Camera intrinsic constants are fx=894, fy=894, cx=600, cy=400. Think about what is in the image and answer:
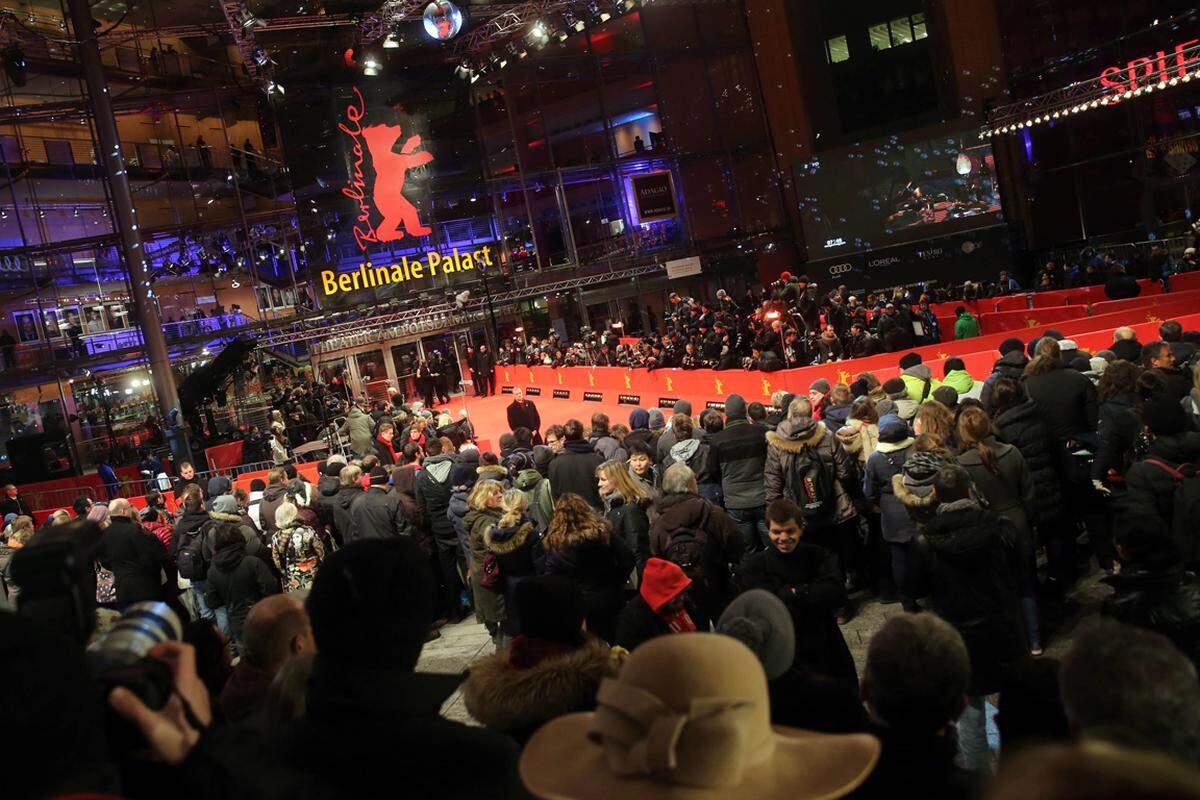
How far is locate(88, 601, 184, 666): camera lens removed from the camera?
5.18ft

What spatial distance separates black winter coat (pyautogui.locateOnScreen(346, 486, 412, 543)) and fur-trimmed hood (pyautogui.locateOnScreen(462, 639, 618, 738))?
4.86 metres

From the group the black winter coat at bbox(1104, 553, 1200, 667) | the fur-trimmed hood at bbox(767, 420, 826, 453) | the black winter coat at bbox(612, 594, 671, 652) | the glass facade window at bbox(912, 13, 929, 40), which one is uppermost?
the glass facade window at bbox(912, 13, 929, 40)

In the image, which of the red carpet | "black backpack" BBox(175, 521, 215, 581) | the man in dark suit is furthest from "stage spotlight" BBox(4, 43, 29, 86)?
"black backpack" BBox(175, 521, 215, 581)

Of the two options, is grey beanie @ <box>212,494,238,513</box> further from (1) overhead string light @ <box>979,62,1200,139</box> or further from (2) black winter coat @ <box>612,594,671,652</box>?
(1) overhead string light @ <box>979,62,1200,139</box>

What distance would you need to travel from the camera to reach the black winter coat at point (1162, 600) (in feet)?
11.0

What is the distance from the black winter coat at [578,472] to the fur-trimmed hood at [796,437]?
5.77ft

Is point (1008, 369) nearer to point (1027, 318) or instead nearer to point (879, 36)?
point (1027, 318)

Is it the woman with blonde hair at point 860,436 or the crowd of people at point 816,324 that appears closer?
the woman with blonde hair at point 860,436

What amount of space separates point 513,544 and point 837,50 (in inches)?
1078

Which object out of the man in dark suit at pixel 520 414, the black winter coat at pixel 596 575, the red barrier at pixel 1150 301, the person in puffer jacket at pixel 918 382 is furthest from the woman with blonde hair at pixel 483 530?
the red barrier at pixel 1150 301

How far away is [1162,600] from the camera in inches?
135

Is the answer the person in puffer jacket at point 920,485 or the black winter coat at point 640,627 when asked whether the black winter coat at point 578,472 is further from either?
the black winter coat at point 640,627

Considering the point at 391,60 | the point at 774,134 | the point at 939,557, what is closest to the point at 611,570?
the point at 939,557

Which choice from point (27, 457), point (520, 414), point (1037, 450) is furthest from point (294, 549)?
point (27, 457)
